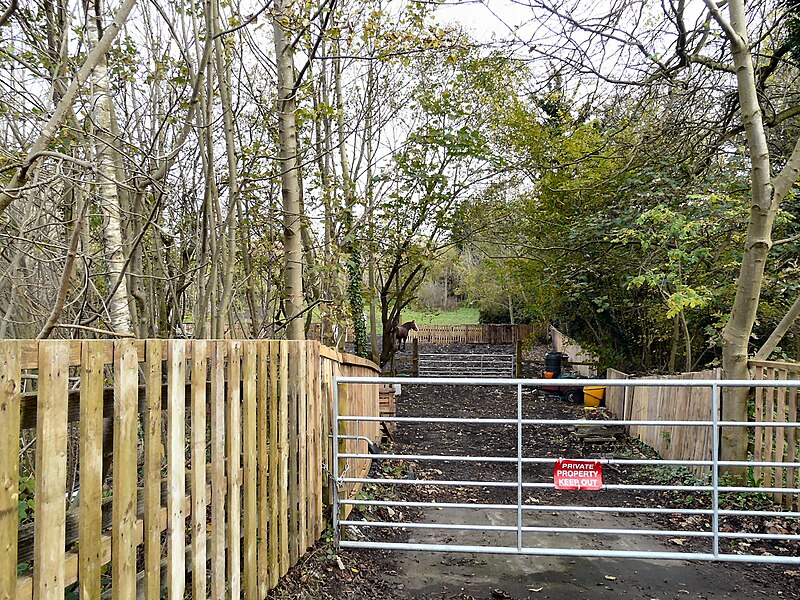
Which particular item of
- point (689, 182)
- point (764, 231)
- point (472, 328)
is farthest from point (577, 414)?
point (472, 328)

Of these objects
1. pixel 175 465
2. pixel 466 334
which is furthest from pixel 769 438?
pixel 466 334

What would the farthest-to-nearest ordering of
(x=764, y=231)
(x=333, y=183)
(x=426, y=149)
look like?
(x=426, y=149), (x=333, y=183), (x=764, y=231)

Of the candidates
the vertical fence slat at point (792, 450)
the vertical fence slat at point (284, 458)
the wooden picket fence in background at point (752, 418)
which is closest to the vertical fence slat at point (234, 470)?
the vertical fence slat at point (284, 458)

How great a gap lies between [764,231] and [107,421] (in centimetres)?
600

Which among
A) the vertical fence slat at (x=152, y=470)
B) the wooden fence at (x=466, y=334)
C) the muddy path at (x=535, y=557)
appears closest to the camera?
the vertical fence slat at (x=152, y=470)

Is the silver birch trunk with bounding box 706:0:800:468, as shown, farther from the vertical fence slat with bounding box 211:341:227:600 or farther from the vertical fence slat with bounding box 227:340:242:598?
the vertical fence slat with bounding box 211:341:227:600

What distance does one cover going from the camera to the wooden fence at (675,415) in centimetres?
709

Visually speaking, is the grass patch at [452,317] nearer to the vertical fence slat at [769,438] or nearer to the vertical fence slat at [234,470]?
the vertical fence slat at [769,438]

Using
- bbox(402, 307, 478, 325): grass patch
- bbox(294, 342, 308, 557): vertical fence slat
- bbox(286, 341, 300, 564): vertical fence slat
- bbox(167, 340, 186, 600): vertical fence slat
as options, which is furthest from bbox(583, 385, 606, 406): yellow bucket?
bbox(402, 307, 478, 325): grass patch

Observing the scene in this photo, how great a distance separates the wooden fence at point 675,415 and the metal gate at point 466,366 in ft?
32.9

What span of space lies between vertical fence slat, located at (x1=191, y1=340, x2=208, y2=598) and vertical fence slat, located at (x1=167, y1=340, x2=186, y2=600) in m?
0.11

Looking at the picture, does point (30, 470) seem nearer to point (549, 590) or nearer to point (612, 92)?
point (549, 590)

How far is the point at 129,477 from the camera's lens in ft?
7.29

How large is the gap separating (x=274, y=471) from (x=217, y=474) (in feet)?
2.62
